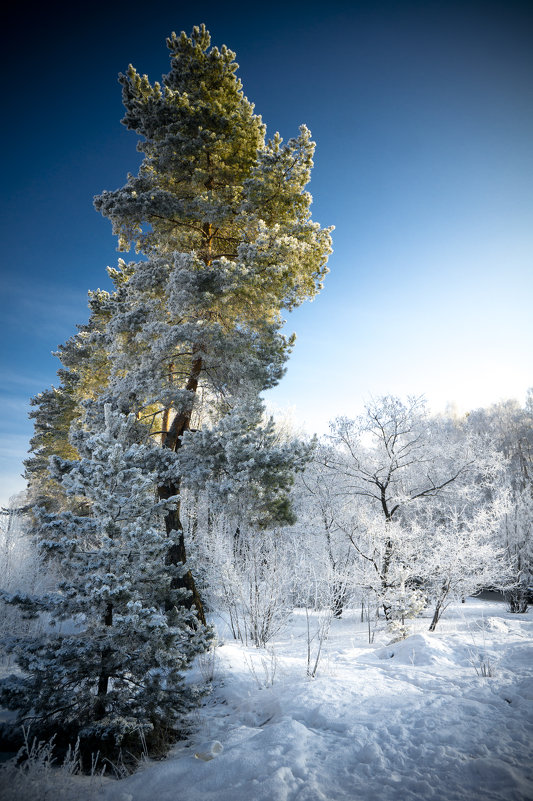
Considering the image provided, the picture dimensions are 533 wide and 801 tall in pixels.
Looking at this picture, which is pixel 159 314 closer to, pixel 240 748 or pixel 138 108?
pixel 138 108

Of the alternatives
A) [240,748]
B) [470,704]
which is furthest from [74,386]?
[470,704]

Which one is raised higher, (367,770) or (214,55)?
(214,55)

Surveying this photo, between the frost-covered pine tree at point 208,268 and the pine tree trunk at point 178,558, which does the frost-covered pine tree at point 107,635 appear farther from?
the pine tree trunk at point 178,558

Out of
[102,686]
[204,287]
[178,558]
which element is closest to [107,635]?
[102,686]

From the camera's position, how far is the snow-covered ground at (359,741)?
2.42 m

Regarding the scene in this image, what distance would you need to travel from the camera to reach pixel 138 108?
7.93 m

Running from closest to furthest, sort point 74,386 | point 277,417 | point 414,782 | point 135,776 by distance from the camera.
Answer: point 414,782 < point 135,776 < point 74,386 < point 277,417

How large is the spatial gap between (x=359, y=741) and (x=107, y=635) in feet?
8.37

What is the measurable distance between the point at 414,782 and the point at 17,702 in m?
3.48

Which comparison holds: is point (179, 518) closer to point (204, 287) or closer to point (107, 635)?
point (107, 635)

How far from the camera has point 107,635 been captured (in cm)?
362

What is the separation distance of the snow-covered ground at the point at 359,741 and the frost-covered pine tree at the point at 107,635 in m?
0.49

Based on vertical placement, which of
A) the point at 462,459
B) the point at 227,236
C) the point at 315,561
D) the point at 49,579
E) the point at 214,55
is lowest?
the point at 49,579

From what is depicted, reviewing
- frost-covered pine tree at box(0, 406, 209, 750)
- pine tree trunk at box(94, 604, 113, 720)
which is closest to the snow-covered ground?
frost-covered pine tree at box(0, 406, 209, 750)
